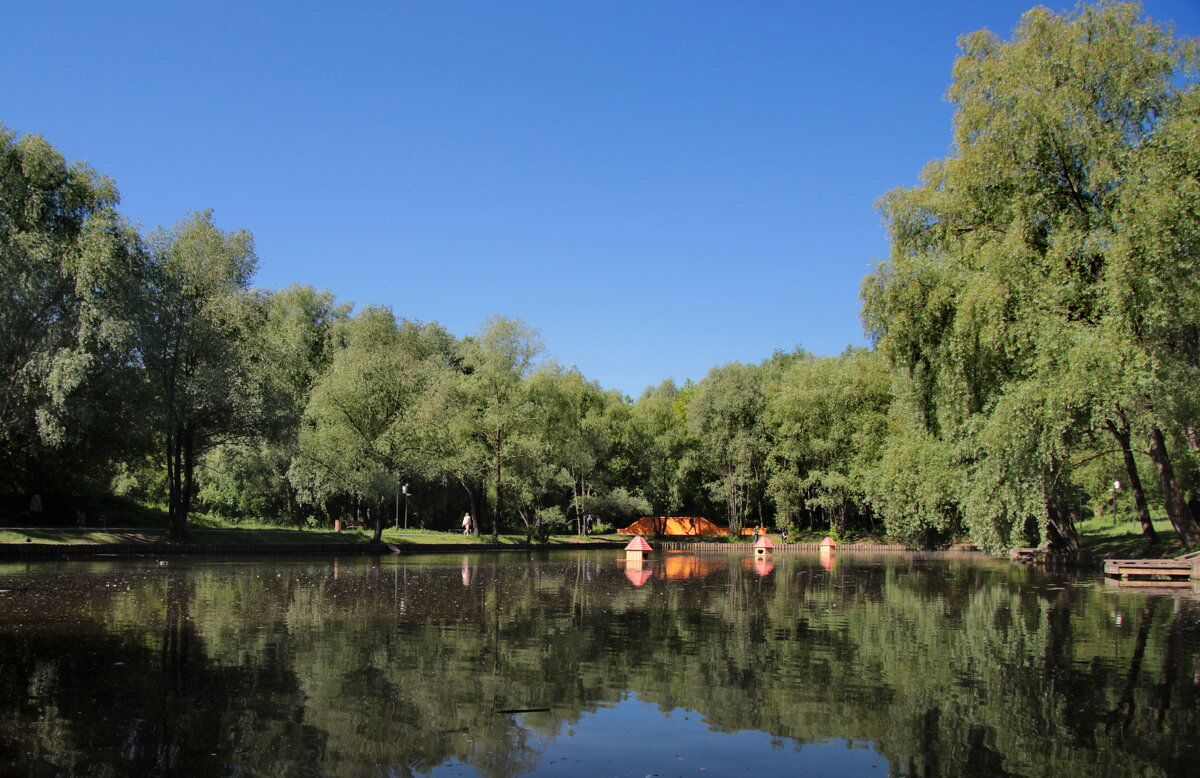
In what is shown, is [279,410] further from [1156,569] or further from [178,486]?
[1156,569]

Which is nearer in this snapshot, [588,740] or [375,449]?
[588,740]

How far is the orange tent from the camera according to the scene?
84.7 meters

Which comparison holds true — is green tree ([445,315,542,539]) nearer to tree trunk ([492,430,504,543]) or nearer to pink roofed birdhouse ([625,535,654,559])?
tree trunk ([492,430,504,543])

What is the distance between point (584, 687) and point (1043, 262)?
2146 centimetres

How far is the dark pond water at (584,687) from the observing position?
774cm

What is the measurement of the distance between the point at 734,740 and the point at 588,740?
145 centimetres

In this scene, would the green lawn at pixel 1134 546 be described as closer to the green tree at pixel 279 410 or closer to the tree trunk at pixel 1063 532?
the tree trunk at pixel 1063 532

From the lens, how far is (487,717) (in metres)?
9.05

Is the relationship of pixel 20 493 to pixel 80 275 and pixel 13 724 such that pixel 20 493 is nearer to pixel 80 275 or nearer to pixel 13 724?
pixel 80 275

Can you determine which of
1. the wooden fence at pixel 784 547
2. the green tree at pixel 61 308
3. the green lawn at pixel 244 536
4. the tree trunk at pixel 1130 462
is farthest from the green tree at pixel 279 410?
the tree trunk at pixel 1130 462

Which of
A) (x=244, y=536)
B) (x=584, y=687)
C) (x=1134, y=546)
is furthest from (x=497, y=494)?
(x=584, y=687)

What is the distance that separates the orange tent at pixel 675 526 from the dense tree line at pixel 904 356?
18582 mm

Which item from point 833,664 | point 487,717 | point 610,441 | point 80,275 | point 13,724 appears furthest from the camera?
point 610,441

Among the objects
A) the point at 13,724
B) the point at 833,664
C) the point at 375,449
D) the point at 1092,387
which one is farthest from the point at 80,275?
the point at 1092,387
